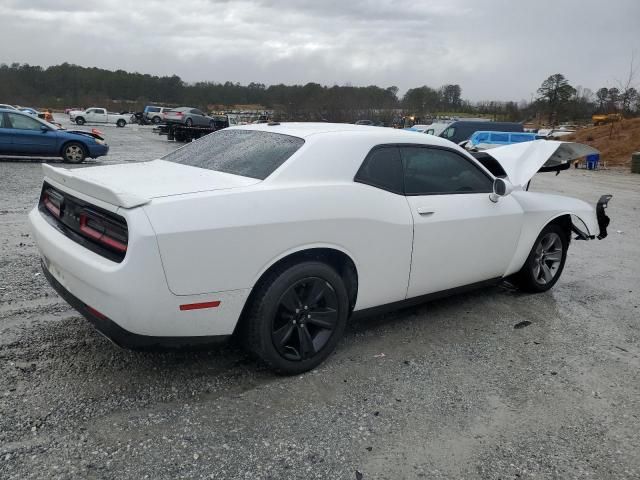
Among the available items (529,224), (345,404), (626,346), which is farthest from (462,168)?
(345,404)

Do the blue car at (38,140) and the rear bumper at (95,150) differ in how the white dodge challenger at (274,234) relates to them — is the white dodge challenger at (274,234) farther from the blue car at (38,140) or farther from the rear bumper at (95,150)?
the rear bumper at (95,150)

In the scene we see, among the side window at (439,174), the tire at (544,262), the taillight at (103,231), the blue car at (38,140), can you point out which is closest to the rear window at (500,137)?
the blue car at (38,140)

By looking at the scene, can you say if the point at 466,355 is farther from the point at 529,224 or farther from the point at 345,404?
the point at 529,224

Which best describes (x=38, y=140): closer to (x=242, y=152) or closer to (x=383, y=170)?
(x=242, y=152)

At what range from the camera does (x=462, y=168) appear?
4.22m

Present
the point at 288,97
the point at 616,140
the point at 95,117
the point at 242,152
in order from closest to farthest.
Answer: the point at 242,152 < the point at 616,140 < the point at 95,117 < the point at 288,97

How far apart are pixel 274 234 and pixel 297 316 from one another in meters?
0.57

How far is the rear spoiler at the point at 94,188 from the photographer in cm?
264

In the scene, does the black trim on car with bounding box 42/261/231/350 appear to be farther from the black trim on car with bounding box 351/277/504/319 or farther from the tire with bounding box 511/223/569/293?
the tire with bounding box 511/223/569/293

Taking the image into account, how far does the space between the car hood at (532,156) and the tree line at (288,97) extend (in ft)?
131

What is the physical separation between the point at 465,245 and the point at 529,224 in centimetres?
100

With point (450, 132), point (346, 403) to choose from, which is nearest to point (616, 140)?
point (450, 132)

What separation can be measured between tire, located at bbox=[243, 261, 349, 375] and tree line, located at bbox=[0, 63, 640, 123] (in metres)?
43.3

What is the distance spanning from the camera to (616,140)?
32.3m
